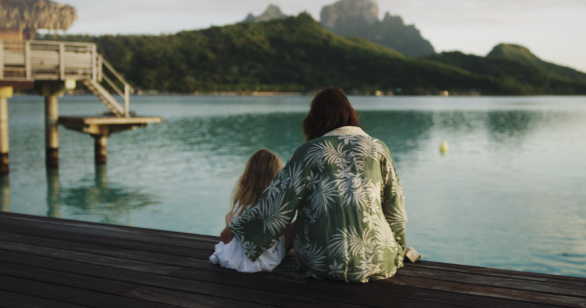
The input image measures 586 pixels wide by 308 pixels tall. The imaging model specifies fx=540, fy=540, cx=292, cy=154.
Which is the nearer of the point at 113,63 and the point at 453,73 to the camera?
the point at 113,63

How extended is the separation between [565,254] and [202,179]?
1152 cm

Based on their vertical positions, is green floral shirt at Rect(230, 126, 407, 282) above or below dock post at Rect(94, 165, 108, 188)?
above

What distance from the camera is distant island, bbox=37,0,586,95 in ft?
384

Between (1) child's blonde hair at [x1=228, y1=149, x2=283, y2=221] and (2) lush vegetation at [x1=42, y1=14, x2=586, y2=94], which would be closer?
(1) child's blonde hair at [x1=228, y1=149, x2=283, y2=221]

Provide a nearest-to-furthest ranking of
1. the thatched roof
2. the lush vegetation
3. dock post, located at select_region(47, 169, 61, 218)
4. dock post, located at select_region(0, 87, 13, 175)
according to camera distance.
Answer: dock post, located at select_region(47, 169, 61, 218) < dock post, located at select_region(0, 87, 13, 175) < the thatched roof < the lush vegetation

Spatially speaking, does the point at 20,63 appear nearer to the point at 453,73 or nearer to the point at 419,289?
the point at 419,289

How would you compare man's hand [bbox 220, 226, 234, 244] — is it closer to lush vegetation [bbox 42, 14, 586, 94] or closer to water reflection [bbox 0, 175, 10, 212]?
water reflection [bbox 0, 175, 10, 212]

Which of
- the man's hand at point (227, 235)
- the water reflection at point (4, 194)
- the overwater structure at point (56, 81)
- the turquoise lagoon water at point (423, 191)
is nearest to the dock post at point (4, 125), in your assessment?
the overwater structure at point (56, 81)

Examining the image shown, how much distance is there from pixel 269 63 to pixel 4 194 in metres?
123

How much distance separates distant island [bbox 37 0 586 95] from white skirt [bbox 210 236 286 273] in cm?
11213

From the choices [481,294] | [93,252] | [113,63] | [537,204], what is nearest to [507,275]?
[481,294]

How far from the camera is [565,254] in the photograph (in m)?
9.61

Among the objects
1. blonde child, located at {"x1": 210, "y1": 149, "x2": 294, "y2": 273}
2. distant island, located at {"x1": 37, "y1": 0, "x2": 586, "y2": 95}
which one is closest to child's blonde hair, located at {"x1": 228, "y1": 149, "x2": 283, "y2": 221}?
blonde child, located at {"x1": 210, "y1": 149, "x2": 294, "y2": 273}

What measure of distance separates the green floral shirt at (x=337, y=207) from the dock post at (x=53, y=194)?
35.2 feet
